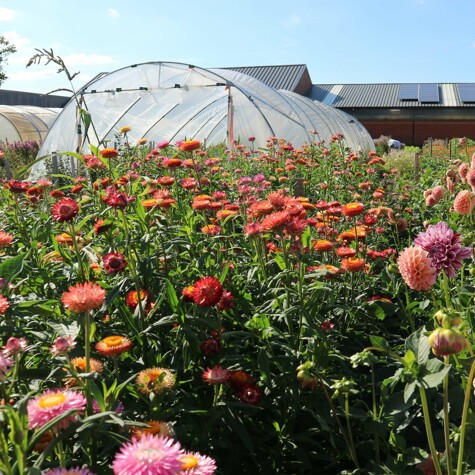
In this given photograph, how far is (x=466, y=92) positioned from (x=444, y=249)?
3611 cm

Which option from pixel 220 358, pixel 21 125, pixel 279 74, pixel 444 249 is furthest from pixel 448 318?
pixel 279 74

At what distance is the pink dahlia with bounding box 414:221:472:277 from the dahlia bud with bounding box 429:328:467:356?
1.41ft

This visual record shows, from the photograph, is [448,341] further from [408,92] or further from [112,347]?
[408,92]

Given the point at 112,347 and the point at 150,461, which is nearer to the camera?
the point at 150,461

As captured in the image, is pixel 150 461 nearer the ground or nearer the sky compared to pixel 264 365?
nearer the sky

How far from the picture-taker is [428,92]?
116ft

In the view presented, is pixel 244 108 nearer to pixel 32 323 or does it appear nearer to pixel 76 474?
pixel 32 323

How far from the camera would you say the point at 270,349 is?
6.69 feet

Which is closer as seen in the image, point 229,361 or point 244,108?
point 229,361

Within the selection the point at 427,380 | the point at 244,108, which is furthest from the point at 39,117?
the point at 427,380

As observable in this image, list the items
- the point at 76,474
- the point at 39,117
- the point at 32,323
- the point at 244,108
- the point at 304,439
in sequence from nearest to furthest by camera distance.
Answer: the point at 76,474, the point at 304,439, the point at 32,323, the point at 244,108, the point at 39,117

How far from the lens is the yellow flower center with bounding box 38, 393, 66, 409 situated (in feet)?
3.58

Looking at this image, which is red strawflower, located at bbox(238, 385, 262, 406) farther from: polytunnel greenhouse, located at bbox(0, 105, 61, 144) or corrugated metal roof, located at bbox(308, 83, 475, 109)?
corrugated metal roof, located at bbox(308, 83, 475, 109)

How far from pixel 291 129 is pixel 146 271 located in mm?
10781
